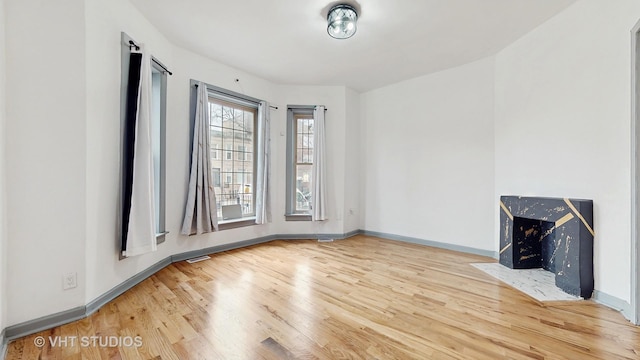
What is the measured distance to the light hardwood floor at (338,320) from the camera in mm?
1498

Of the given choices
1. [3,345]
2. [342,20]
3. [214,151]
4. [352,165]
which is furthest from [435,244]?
[3,345]

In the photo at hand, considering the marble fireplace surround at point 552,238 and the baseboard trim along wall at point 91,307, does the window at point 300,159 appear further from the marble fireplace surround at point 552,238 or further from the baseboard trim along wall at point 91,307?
the marble fireplace surround at point 552,238

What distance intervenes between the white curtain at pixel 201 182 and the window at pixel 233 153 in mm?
287

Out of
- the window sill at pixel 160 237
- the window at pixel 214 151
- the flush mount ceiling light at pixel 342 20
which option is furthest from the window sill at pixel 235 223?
the flush mount ceiling light at pixel 342 20

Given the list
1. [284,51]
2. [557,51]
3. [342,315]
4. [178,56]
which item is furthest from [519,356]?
[178,56]

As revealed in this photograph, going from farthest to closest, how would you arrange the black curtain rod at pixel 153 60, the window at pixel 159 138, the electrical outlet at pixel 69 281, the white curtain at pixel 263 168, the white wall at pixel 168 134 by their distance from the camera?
the white curtain at pixel 263 168, the window at pixel 159 138, the black curtain rod at pixel 153 60, the white wall at pixel 168 134, the electrical outlet at pixel 69 281

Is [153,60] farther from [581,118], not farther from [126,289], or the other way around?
[581,118]

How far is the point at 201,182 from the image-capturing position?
3215 millimetres

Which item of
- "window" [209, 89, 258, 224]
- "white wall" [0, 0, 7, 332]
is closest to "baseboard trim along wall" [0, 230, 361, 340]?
"white wall" [0, 0, 7, 332]

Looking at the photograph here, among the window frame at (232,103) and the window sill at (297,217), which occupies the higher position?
the window frame at (232,103)

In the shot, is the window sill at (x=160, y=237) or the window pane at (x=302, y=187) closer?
the window sill at (x=160, y=237)

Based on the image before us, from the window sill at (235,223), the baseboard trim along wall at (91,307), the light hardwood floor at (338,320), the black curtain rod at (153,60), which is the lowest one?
the light hardwood floor at (338,320)

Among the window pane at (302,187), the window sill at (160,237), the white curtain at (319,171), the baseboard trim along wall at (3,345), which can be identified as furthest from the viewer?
the window pane at (302,187)

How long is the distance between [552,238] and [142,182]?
4303 millimetres
